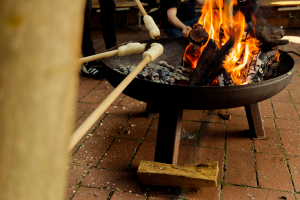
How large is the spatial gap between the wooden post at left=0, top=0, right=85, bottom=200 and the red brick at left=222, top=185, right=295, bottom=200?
147cm

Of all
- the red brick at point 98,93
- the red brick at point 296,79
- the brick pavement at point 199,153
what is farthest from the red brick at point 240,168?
the red brick at point 296,79

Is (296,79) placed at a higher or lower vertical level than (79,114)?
lower

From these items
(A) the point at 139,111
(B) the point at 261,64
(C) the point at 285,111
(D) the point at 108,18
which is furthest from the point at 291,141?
(D) the point at 108,18

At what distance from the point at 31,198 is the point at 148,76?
61.9 inches

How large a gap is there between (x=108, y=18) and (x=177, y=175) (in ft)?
8.26

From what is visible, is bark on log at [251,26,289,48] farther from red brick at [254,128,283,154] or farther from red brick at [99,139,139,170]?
red brick at [99,139,139,170]

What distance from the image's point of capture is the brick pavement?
5.25ft

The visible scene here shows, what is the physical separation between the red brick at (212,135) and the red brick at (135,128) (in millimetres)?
492

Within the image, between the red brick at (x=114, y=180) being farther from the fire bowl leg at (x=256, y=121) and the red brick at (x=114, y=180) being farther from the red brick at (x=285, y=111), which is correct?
A: the red brick at (x=285, y=111)

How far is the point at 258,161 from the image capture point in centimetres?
185

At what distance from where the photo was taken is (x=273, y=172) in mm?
1738

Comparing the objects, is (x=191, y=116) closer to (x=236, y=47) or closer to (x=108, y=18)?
(x=236, y=47)

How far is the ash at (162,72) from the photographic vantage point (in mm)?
1851

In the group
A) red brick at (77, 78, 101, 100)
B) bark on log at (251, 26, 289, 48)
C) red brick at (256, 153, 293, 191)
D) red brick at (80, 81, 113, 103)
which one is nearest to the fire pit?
bark on log at (251, 26, 289, 48)
